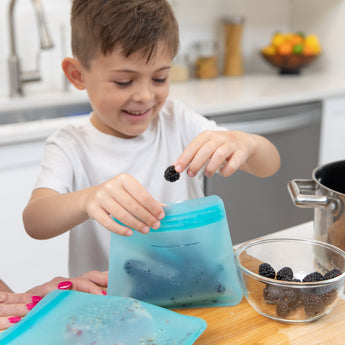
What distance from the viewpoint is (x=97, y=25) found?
0.98 meters

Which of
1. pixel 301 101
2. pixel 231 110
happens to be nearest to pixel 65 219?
pixel 231 110

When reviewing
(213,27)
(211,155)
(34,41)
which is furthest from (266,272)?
(213,27)

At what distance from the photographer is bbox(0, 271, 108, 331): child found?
696 millimetres

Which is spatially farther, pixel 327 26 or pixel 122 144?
pixel 327 26

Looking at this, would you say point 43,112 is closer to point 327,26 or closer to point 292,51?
point 292,51

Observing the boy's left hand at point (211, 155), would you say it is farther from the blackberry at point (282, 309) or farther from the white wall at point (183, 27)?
the white wall at point (183, 27)

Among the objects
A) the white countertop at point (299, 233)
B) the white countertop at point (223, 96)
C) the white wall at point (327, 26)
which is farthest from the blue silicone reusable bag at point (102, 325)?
the white wall at point (327, 26)

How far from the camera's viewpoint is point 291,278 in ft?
2.19

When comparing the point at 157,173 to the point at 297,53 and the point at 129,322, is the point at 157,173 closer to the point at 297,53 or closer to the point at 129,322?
the point at 129,322

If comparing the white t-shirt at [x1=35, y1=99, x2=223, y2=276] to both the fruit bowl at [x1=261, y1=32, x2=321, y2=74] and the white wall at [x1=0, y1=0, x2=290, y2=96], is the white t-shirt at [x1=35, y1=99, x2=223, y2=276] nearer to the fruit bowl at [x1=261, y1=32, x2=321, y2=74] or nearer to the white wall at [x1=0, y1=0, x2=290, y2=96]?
the white wall at [x1=0, y1=0, x2=290, y2=96]

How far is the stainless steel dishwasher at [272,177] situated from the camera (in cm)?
210

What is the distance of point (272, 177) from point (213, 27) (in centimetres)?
110

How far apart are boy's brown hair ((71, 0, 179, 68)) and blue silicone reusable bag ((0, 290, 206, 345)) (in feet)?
1.71

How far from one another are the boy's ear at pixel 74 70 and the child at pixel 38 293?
509mm
